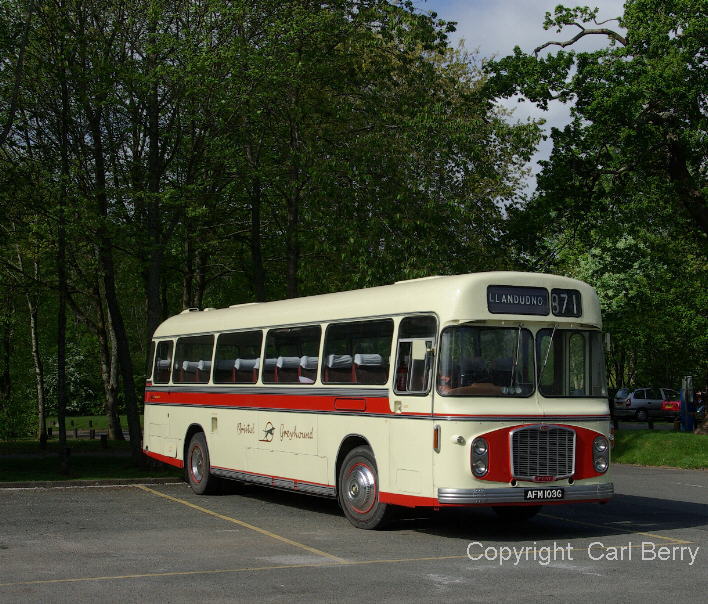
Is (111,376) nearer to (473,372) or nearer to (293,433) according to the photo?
(293,433)

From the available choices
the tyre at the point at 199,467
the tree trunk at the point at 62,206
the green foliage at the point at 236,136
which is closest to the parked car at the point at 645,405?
the green foliage at the point at 236,136

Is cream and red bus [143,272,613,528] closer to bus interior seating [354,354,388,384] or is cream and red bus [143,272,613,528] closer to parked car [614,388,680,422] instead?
bus interior seating [354,354,388,384]

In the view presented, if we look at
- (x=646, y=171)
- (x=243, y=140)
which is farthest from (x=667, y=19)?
(x=243, y=140)

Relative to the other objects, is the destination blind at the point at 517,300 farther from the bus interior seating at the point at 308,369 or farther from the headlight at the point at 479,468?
the bus interior seating at the point at 308,369

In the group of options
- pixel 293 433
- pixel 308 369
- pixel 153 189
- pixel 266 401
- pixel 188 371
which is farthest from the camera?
pixel 153 189

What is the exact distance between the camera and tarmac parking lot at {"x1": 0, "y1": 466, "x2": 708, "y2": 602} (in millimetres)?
9508

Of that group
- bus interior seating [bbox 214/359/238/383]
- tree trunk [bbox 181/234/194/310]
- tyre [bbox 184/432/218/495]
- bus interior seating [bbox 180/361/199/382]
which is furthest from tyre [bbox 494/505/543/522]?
tree trunk [bbox 181/234/194/310]

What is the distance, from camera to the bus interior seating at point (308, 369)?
1559 centimetres

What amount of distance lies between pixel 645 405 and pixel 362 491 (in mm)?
47429

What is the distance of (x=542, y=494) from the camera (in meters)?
12.9

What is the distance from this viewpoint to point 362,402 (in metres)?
14.3

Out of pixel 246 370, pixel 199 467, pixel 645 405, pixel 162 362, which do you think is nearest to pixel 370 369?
pixel 246 370

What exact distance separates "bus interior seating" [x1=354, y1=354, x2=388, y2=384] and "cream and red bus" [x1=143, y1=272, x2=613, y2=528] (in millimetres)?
24

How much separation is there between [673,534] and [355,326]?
4776 mm
